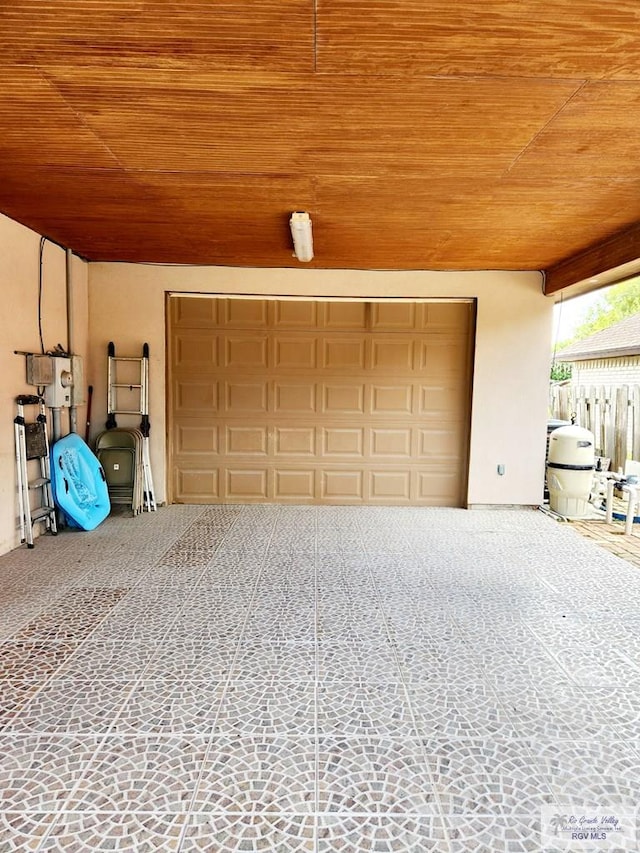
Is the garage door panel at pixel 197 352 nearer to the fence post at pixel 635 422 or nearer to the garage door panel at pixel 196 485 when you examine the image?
the garage door panel at pixel 196 485

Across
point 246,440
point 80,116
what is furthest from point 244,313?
point 80,116

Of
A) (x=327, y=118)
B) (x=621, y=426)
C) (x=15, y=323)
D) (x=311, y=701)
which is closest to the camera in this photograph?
(x=311, y=701)

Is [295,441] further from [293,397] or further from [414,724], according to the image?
[414,724]

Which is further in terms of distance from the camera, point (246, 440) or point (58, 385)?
point (246, 440)

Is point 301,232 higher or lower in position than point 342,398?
higher

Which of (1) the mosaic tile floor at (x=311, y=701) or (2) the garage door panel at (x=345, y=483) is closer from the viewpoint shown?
(1) the mosaic tile floor at (x=311, y=701)

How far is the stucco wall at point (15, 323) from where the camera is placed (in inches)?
156

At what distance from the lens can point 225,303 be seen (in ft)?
18.4

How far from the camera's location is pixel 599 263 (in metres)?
4.47

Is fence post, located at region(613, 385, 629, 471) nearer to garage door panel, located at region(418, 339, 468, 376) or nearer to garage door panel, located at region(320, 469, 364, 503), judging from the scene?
garage door panel, located at region(418, 339, 468, 376)

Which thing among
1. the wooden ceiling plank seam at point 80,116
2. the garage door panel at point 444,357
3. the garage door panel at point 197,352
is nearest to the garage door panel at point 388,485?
the garage door panel at point 444,357

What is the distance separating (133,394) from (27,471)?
1.55 metres

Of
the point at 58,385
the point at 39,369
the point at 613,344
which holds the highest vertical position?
the point at 613,344

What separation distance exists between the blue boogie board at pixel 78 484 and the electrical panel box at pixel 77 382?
14.3 inches
